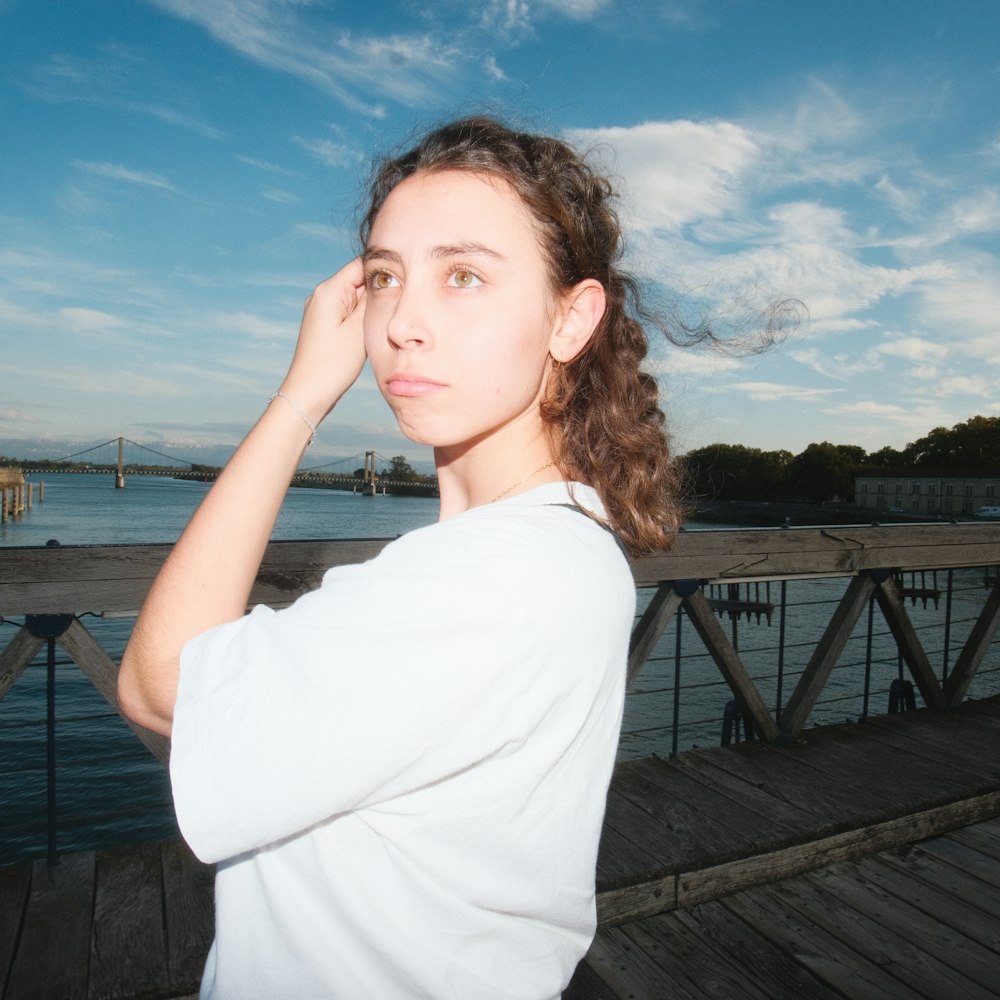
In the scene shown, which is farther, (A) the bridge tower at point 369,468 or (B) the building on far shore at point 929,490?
(A) the bridge tower at point 369,468

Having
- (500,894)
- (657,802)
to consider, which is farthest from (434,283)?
(657,802)

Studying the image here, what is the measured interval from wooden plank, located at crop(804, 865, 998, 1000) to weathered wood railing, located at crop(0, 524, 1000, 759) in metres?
0.91

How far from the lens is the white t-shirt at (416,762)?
0.69 m

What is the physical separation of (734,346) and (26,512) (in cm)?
8700

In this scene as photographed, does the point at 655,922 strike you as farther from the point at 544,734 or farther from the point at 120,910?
the point at 544,734

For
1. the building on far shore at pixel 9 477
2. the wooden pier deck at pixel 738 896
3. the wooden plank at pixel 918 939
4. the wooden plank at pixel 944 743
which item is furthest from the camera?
the building on far shore at pixel 9 477

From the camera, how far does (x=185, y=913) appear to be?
2.19m

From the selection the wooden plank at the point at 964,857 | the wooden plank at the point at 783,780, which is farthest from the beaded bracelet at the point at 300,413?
the wooden plank at the point at 964,857

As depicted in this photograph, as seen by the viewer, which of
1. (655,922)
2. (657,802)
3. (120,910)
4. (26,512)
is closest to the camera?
(120,910)

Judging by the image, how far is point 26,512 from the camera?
75.3 meters

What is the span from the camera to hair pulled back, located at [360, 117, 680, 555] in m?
1.09

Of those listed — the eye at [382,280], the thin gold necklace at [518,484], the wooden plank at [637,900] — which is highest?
the eye at [382,280]

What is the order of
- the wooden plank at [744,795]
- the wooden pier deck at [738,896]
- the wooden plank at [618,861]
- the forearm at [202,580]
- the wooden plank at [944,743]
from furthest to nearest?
the wooden plank at [944,743]
the wooden plank at [744,795]
the wooden plank at [618,861]
the wooden pier deck at [738,896]
the forearm at [202,580]

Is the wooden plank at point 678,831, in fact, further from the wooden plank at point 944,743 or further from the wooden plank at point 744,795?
the wooden plank at point 944,743
